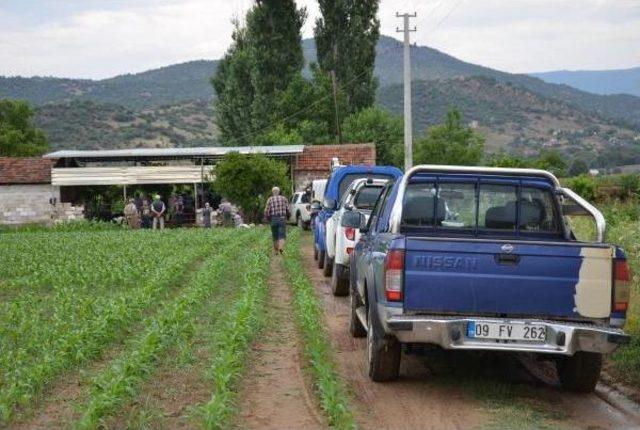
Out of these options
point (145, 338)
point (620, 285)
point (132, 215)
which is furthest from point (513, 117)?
point (620, 285)

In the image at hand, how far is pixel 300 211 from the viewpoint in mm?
39125

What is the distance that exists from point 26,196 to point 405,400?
4264 centimetres

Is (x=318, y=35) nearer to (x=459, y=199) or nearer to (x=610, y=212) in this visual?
(x=610, y=212)

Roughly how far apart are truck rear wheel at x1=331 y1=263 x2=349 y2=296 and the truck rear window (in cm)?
607

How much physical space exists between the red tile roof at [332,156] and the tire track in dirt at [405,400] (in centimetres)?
3807

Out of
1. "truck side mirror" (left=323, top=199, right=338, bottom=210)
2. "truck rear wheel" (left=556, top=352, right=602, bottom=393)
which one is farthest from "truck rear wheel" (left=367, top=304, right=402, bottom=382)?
"truck side mirror" (left=323, top=199, right=338, bottom=210)

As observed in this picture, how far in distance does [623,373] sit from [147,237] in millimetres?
21966

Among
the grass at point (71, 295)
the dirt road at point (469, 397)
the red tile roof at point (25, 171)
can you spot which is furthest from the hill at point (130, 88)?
the dirt road at point (469, 397)

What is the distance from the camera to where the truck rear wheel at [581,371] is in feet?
29.6

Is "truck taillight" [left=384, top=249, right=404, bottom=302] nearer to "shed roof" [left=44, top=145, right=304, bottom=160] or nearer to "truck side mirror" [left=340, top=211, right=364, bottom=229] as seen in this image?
"truck side mirror" [left=340, top=211, right=364, bottom=229]

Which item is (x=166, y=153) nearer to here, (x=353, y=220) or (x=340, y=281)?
(x=340, y=281)

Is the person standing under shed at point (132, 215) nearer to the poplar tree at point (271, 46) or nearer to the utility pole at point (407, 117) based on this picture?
the utility pole at point (407, 117)

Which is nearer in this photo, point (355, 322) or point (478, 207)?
point (478, 207)

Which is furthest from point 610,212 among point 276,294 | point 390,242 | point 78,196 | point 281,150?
point 78,196
